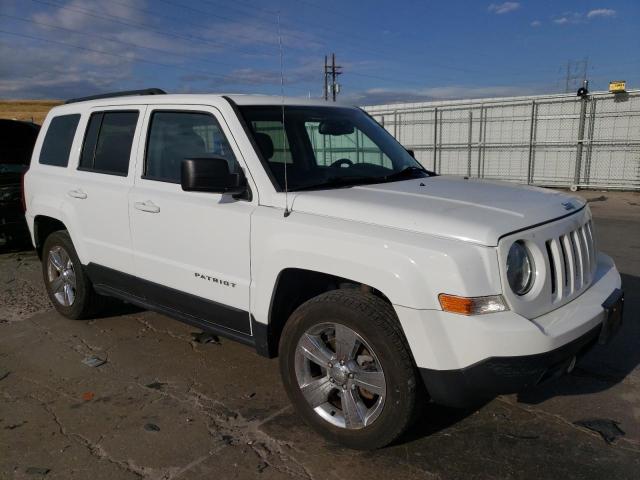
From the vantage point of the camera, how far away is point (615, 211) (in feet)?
39.5

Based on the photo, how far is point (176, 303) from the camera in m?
3.79

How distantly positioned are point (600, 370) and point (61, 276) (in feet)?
15.2

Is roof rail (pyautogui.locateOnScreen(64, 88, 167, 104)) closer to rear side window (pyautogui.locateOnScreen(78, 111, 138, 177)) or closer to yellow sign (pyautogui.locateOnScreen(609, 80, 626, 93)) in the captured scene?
rear side window (pyautogui.locateOnScreen(78, 111, 138, 177))

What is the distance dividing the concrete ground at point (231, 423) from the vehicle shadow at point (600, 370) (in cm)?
1

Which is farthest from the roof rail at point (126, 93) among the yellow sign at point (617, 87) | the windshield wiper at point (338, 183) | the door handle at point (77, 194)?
the yellow sign at point (617, 87)

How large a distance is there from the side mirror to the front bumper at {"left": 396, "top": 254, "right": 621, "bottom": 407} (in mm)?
1297

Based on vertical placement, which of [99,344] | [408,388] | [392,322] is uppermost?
[392,322]

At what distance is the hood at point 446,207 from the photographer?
260cm

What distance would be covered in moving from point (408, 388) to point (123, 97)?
3357 mm

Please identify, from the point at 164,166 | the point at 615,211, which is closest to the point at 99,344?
the point at 164,166

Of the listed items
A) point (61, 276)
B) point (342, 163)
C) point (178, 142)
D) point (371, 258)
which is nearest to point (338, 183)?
point (342, 163)

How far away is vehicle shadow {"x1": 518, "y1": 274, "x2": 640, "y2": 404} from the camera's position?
356 centimetres

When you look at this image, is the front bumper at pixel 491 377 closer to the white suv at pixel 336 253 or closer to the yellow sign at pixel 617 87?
the white suv at pixel 336 253

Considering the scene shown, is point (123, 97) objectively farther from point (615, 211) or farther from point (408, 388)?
point (615, 211)
